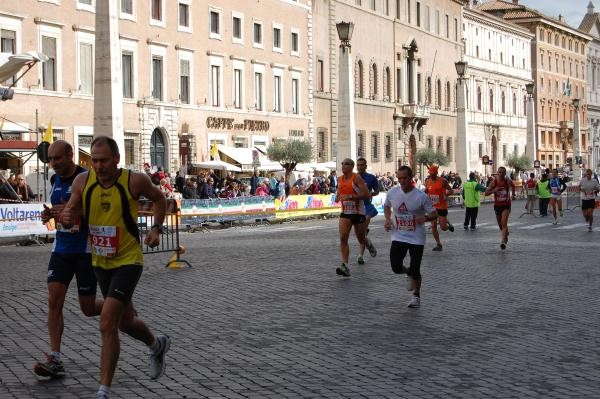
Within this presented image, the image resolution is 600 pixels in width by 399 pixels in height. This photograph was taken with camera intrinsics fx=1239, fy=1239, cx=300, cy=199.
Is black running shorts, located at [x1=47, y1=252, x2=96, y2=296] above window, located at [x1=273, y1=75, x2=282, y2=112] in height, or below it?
below

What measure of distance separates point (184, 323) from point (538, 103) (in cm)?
10307

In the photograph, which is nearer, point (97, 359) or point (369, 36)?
point (97, 359)

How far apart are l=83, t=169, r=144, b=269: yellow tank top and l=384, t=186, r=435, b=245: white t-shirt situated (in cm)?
655

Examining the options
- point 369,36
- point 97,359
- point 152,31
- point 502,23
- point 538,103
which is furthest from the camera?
point 538,103

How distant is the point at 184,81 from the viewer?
50500mm

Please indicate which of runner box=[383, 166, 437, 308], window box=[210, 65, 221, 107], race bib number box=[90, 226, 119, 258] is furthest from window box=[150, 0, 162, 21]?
race bib number box=[90, 226, 119, 258]

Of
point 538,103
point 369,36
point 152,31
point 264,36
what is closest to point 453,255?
point 152,31

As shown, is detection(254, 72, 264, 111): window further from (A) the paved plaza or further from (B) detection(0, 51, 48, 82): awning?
(A) the paved plaza

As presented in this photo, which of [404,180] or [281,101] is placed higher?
[281,101]

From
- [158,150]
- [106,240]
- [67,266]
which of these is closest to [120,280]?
[106,240]

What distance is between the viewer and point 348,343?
11.0 meters

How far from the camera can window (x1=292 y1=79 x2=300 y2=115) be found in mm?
60625

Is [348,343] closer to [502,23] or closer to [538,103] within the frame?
[502,23]

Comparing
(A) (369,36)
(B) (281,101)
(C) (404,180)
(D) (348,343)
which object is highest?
(A) (369,36)
